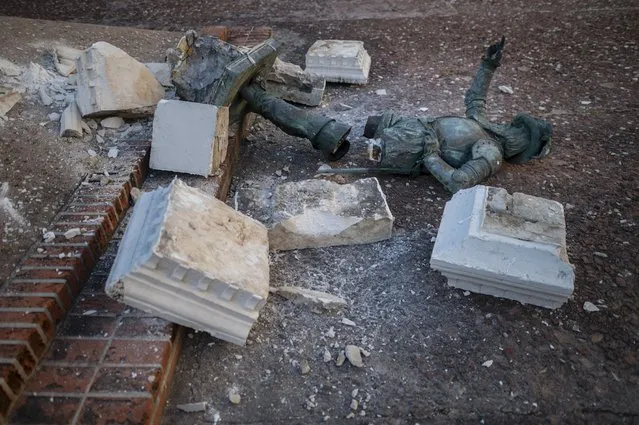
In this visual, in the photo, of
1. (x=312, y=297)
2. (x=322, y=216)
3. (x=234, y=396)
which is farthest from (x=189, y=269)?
(x=322, y=216)

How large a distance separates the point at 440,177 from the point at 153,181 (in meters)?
1.65

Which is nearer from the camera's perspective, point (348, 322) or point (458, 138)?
point (348, 322)

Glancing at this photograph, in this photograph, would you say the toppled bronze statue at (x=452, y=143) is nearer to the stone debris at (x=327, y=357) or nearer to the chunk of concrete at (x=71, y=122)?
the stone debris at (x=327, y=357)

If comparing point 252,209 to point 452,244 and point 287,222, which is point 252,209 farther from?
point 452,244

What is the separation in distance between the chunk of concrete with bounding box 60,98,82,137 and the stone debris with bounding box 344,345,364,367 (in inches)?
75.3

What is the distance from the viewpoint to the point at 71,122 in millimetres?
2697

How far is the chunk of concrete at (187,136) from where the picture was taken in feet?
8.75

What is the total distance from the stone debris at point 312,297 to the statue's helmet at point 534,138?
164 cm

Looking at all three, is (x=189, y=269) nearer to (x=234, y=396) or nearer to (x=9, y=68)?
(x=234, y=396)

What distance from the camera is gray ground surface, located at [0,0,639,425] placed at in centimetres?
186

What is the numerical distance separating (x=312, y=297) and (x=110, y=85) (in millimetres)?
1760

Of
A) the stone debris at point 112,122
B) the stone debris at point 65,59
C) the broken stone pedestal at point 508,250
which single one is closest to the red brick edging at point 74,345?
the stone debris at point 112,122

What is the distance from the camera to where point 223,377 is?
1.95 meters

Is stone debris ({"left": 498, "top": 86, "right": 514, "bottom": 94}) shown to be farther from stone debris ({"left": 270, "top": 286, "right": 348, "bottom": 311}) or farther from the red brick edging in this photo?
the red brick edging
